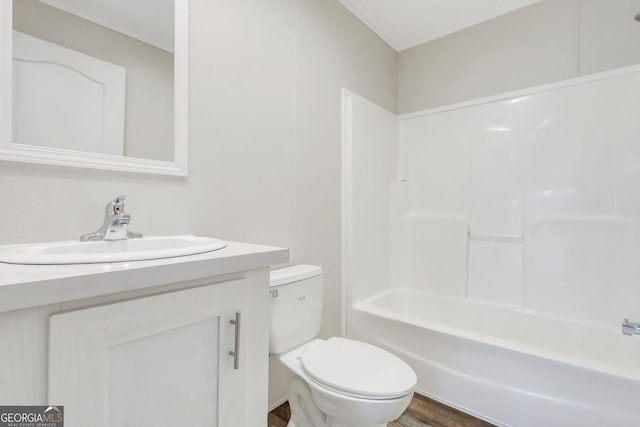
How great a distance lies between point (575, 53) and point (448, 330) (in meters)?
1.86

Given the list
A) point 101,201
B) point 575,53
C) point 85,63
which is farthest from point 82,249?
point 575,53

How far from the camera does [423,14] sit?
2.11 m

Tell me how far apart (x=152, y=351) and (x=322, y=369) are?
751 mm

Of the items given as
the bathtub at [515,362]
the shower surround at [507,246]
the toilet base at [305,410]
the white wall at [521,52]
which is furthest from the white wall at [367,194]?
the toilet base at [305,410]

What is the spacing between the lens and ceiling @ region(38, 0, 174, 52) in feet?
3.19

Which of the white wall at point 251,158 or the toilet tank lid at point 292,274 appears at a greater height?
the white wall at point 251,158

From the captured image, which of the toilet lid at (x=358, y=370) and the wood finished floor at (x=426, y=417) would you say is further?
the wood finished floor at (x=426, y=417)

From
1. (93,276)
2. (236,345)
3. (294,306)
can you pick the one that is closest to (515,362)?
(294,306)

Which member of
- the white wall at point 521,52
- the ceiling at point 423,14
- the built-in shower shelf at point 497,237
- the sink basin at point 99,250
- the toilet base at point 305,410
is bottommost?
the toilet base at point 305,410

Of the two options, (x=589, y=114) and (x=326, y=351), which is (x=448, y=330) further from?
(x=589, y=114)

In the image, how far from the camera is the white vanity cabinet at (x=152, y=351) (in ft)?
1.74

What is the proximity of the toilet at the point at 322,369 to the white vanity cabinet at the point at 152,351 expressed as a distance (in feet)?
1.13

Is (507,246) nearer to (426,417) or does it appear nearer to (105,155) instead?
(426,417)

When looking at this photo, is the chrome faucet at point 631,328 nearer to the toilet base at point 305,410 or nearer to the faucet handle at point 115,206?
the toilet base at point 305,410
